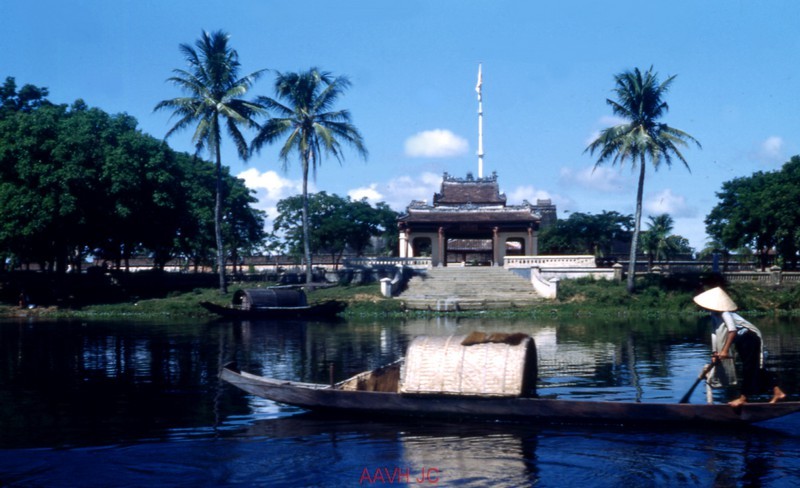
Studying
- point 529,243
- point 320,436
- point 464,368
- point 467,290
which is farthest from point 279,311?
point 464,368

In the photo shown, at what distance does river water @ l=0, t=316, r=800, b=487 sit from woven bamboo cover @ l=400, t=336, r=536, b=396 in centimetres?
55

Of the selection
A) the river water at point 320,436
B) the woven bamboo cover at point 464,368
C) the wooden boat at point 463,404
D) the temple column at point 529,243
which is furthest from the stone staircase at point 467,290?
the woven bamboo cover at point 464,368

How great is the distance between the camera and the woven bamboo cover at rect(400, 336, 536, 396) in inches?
410

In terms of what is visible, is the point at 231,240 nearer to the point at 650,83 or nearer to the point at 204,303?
the point at 204,303

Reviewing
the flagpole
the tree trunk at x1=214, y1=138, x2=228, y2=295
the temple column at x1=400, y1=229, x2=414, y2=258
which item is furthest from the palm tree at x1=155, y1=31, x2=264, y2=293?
the flagpole

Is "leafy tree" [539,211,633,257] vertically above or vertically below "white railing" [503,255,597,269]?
above

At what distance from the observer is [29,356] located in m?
19.7

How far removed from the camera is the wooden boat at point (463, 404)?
9.81 m

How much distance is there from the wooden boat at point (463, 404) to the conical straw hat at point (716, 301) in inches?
48.3

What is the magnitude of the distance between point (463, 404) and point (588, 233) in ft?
141

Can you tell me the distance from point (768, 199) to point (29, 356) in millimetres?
34961

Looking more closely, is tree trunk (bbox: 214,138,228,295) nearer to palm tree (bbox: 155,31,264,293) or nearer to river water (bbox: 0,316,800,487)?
palm tree (bbox: 155,31,264,293)

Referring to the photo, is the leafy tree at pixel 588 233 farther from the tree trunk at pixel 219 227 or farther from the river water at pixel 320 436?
the river water at pixel 320 436

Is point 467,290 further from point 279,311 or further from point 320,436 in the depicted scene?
point 320,436
